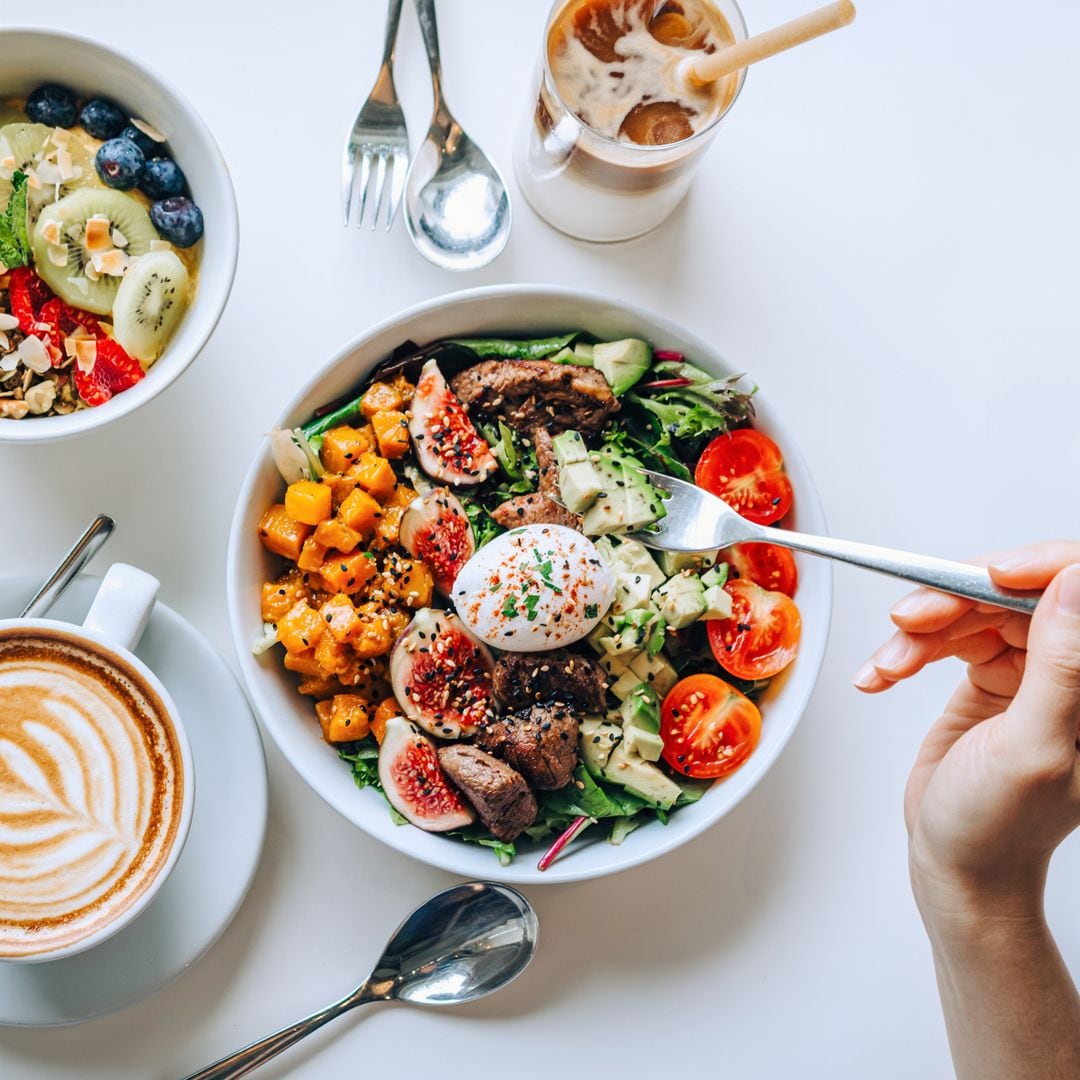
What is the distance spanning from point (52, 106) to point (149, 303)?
0.42 meters

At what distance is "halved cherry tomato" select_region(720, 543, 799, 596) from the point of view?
82.0 inches

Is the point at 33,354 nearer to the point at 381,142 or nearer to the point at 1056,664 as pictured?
the point at 381,142

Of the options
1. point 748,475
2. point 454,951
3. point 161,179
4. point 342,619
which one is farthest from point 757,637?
point 161,179

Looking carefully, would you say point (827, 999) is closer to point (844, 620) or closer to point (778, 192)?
point (844, 620)

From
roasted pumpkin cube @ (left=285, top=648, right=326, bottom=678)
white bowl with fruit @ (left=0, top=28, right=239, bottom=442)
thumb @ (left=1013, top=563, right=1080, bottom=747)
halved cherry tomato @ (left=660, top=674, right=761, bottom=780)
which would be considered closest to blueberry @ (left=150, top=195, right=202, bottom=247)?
white bowl with fruit @ (left=0, top=28, right=239, bottom=442)

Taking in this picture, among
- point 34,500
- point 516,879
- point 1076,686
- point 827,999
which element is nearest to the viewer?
point 1076,686

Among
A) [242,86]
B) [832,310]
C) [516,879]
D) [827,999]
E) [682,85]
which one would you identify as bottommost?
[827,999]

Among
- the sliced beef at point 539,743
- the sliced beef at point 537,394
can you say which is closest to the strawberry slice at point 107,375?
the sliced beef at point 537,394

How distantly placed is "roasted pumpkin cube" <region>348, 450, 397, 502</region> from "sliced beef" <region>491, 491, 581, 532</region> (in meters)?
0.22

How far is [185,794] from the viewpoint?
1773 millimetres

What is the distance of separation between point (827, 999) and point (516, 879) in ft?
2.86

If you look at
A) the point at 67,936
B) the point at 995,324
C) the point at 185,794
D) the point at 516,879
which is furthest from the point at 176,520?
the point at 995,324

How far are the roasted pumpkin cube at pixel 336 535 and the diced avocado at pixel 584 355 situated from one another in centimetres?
57

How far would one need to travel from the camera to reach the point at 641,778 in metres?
1.98
